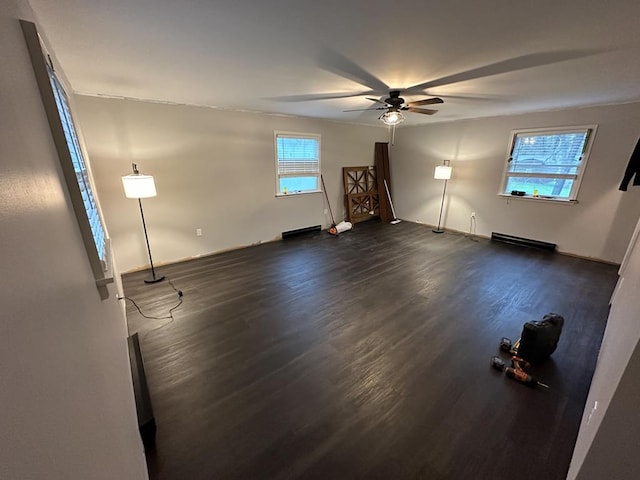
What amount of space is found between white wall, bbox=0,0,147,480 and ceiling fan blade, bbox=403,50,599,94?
2882 millimetres

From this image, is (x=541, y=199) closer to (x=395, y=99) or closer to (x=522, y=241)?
(x=522, y=241)

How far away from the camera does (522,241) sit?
492cm

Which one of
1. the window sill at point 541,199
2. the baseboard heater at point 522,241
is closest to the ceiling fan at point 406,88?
the window sill at point 541,199

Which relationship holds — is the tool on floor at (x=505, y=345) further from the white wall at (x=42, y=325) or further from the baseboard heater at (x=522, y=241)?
the baseboard heater at (x=522, y=241)

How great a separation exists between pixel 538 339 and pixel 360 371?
1476 millimetres

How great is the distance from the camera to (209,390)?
6.13ft

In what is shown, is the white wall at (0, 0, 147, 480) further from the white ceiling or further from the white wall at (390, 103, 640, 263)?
the white wall at (390, 103, 640, 263)

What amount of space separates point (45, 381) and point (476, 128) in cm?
649

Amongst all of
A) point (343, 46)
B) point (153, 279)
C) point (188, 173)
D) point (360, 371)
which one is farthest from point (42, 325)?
point (188, 173)

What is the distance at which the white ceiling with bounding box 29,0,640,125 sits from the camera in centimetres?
137

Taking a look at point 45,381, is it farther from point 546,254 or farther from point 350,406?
point 546,254

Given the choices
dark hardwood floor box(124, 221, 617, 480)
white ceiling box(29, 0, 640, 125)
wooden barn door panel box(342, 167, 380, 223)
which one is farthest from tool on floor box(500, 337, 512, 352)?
wooden barn door panel box(342, 167, 380, 223)

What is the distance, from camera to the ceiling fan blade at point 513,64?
1909 millimetres

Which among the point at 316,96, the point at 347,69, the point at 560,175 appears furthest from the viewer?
the point at 560,175
